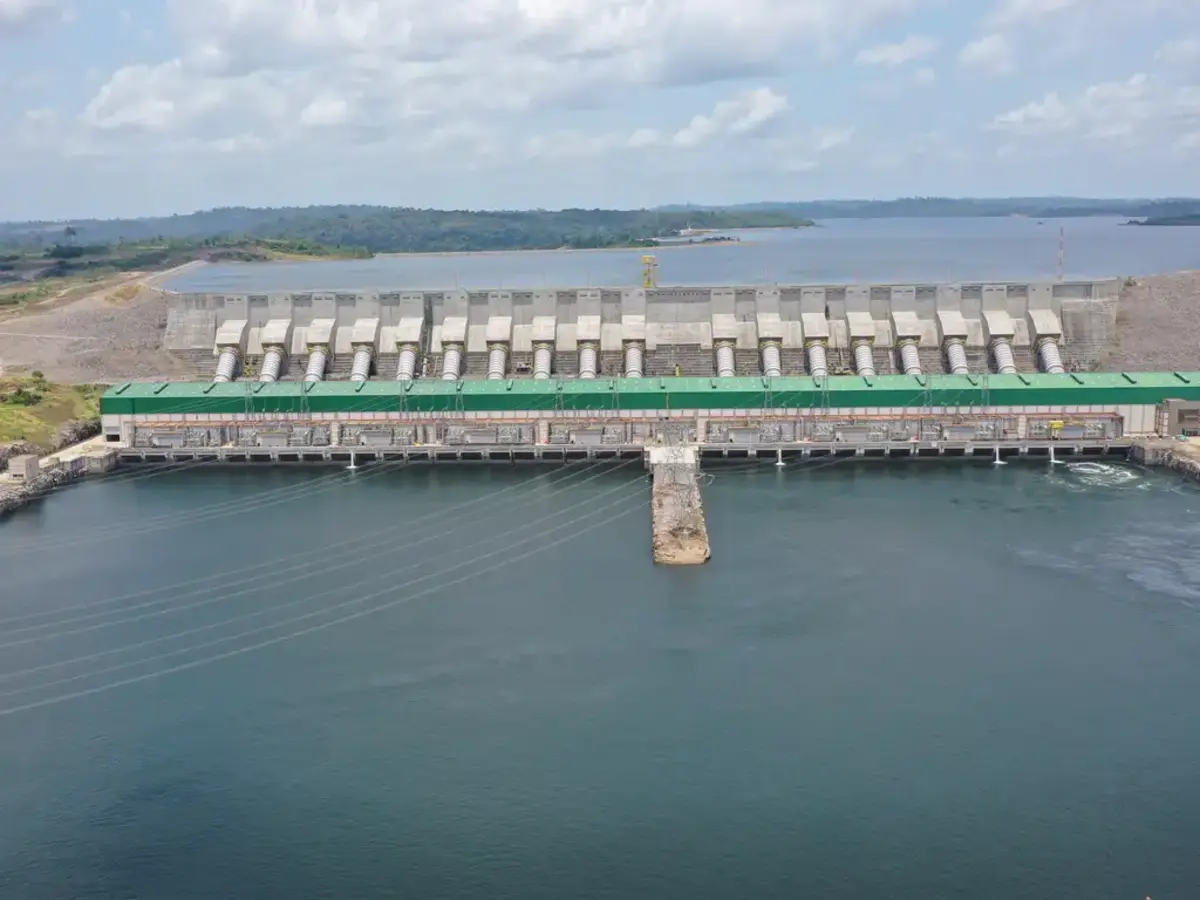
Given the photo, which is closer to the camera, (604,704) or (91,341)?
(604,704)

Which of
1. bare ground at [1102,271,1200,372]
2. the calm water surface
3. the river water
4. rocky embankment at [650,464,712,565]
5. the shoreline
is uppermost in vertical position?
the shoreline

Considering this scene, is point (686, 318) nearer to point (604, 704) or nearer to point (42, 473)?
point (42, 473)

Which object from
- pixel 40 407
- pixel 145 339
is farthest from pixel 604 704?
pixel 145 339

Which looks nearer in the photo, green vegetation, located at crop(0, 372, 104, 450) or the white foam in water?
the white foam in water

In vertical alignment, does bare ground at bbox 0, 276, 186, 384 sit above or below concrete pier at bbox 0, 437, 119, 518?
above

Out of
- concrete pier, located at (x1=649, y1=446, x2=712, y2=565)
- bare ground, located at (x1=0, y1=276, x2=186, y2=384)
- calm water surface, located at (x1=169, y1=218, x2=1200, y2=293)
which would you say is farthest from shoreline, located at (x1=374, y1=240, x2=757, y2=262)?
concrete pier, located at (x1=649, y1=446, x2=712, y2=565)

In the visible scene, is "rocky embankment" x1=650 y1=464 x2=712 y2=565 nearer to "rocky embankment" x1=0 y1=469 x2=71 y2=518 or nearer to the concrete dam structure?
the concrete dam structure

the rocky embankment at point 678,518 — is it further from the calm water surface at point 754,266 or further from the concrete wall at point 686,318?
the calm water surface at point 754,266
